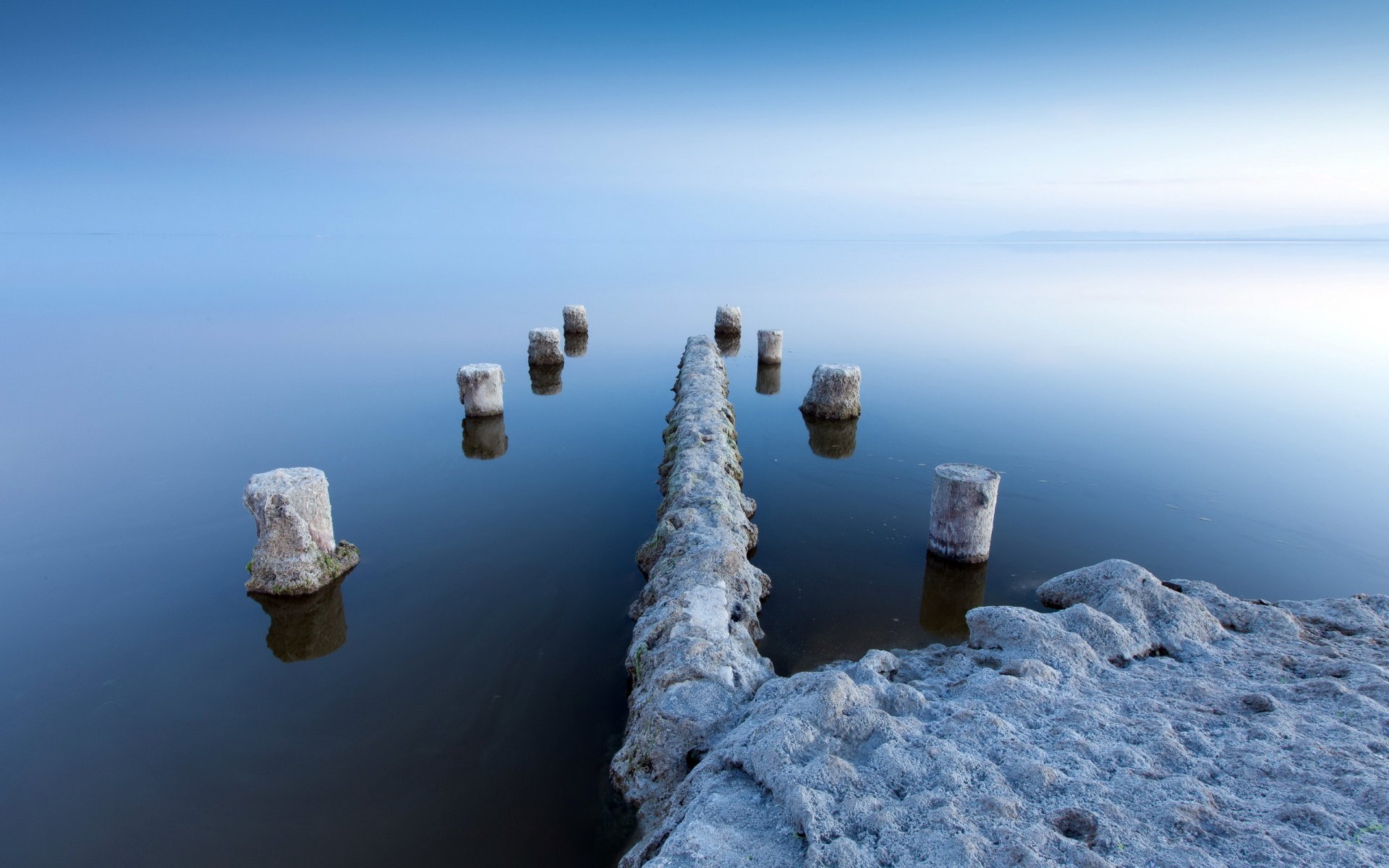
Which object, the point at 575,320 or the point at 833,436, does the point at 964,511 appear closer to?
the point at 833,436

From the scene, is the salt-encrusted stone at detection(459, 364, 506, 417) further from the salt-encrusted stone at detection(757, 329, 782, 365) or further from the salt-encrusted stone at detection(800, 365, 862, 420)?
the salt-encrusted stone at detection(757, 329, 782, 365)

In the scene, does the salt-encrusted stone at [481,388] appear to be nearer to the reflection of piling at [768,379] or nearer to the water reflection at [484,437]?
the water reflection at [484,437]

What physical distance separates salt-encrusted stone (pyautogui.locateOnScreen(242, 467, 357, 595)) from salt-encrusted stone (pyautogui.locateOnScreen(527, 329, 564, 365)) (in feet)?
31.1

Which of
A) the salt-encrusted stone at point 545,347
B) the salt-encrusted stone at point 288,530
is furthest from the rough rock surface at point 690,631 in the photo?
the salt-encrusted stone at point 545,347

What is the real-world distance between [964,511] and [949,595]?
2.58ft

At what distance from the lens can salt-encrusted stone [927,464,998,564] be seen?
6473 mm

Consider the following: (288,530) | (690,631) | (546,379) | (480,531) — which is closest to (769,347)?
(546,379)

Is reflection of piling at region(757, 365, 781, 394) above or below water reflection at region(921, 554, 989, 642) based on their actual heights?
above

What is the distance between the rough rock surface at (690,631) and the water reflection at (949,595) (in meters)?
1.49

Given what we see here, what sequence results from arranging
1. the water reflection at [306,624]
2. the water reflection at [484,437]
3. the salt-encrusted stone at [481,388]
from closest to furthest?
the water reflection at [306,624] → the water reflection at [484,437] → the salt-encrusted stone at [481,388]

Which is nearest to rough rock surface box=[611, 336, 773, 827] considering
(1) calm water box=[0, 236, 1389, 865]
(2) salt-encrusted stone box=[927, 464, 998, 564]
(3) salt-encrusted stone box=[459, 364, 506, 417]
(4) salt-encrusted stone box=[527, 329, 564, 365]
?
(1) calm water box=[0, 236, 1389, 865]

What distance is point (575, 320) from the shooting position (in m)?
19.0

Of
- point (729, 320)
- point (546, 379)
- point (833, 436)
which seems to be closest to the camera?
point (833, 436)

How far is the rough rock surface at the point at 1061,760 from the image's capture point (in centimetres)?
265
